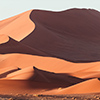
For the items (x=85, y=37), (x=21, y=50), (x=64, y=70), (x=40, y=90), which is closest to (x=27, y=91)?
(x=40, y=90)

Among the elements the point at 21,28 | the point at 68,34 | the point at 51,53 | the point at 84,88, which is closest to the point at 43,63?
the point at 51,53

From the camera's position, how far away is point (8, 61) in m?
18.2

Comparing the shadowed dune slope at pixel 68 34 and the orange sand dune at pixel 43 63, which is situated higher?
the orange sand dune at pixel 43 63

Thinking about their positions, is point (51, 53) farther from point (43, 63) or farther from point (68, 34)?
point (68, 34)

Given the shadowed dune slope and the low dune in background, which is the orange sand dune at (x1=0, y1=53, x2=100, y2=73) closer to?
the low dune in background

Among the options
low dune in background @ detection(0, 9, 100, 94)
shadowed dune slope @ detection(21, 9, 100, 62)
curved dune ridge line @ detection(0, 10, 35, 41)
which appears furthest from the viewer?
curved dune ridge line @ detection(0, 10, 35, 41)

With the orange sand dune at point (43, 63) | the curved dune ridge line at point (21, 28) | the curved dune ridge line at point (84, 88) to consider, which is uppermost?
the curved dune ridge line at point (84, 88)

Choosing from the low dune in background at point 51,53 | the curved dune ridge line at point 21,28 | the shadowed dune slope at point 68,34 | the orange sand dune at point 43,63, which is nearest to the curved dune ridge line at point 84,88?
the low dune in background at point 51,53

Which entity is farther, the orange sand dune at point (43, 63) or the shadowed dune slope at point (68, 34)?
the shadowed dune slope at point (68, 34)

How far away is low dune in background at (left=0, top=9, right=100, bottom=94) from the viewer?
1091 cm

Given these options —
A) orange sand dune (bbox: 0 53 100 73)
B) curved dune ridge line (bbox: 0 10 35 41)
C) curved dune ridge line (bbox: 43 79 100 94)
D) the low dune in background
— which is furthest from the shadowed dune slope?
curved dune ridge line (bbox: 43 79 100 94)

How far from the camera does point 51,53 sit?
24.8m

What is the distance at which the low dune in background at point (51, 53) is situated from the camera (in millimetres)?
10914

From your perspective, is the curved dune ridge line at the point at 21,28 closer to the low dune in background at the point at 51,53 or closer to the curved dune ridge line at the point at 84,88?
the low dune in background at the point at 51,53
